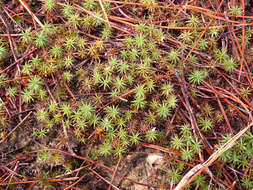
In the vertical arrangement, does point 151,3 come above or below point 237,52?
above

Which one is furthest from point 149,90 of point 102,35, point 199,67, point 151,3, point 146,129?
point 151,3

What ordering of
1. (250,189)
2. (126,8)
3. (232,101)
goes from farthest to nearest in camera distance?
(126,8)
(232,101)
(250,189)

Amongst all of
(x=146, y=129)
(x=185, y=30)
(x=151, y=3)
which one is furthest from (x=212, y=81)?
(x=151, y=3)

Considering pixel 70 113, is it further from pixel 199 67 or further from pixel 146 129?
pixel 199 67

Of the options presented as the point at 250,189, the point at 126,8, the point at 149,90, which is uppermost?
the point at 126,8

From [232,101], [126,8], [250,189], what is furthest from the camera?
[126,8]

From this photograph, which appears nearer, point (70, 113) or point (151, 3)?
point (70, 113)

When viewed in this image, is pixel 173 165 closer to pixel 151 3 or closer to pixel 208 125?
pixel 208 125
